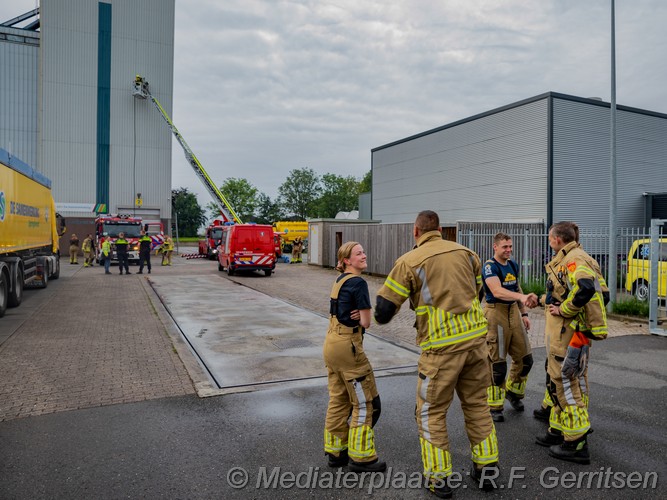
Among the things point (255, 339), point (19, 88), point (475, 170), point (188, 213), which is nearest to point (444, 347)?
point (255, 339)

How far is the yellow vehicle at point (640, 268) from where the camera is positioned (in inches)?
442

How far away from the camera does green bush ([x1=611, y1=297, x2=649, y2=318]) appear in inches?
422

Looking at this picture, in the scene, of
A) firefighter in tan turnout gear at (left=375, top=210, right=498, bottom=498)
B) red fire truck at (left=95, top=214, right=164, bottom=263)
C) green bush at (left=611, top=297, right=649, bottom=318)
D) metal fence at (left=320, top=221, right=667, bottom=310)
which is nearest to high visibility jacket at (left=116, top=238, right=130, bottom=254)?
red fire truck at (left=95, top=214, right=164, bottom=263)

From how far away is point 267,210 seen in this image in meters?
95.2

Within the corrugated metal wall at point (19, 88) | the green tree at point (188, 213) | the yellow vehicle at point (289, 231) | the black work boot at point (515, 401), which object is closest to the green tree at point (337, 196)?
the green tree at point (188, 213)

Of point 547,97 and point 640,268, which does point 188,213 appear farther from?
point 640,268

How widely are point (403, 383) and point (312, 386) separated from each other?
3.54 feet

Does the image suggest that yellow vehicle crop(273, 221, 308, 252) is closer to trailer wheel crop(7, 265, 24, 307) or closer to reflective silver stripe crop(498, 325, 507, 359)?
trailer wheel crop(7, 265, 24, 307)

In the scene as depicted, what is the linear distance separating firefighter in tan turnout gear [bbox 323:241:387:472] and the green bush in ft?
30.2

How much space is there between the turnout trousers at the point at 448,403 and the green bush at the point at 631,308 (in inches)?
350

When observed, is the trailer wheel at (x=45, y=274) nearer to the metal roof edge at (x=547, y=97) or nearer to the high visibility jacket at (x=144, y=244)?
the high visibility jacket at (x=144, y=244)

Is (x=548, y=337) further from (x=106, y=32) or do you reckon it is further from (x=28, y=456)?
(x=106, y=32)

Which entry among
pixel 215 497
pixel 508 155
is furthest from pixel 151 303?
pixel 508 155

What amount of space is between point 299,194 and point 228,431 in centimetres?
9704
